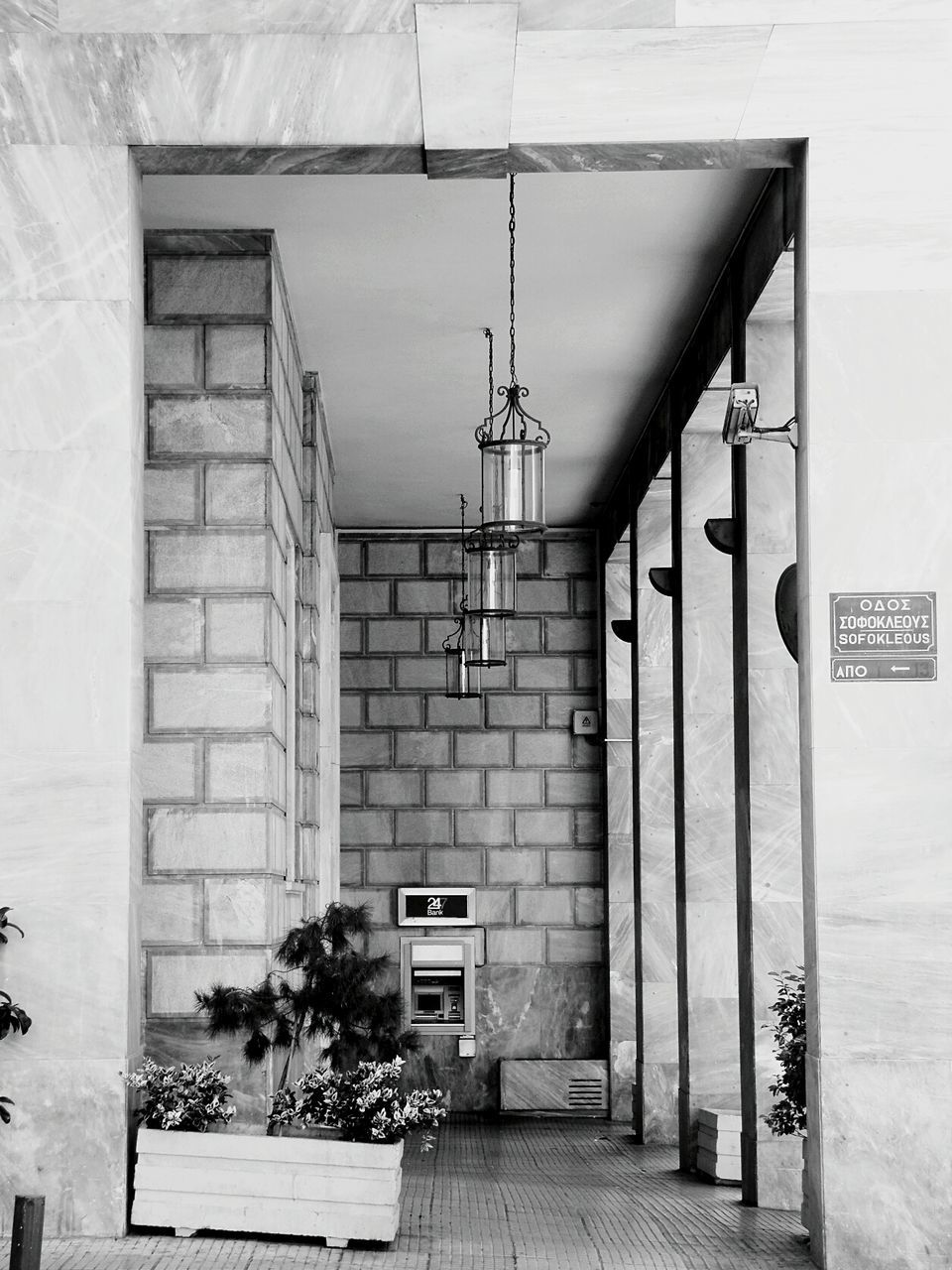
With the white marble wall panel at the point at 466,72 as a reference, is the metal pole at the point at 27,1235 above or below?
below

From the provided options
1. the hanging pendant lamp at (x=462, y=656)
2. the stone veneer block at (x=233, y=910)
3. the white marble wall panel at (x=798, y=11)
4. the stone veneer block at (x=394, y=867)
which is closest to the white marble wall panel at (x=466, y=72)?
the white marble wall panel at (x=798, y=11)

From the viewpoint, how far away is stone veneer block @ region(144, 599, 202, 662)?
6734 mm

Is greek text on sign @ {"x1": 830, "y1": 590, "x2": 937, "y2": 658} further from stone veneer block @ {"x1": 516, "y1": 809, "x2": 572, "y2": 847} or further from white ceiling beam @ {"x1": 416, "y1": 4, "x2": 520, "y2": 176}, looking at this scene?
stone veneer block @ {"x1": 516, "y1": 809, "x2": 572, "y2": 847}

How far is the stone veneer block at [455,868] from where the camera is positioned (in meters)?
13.9

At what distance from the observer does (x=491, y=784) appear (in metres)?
14.1

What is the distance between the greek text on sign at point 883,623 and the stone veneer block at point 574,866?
8833 mm

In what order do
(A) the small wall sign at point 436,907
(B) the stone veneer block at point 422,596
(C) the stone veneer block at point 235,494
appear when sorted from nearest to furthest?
(C) the stone veneer block at point 235,494, (A) the small wall sign at point 436,907, (B) the stone veneer block at point 422,596

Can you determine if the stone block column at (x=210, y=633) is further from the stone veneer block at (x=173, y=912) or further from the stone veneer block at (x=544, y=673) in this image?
the stone veneer block at (x=544, y=673)

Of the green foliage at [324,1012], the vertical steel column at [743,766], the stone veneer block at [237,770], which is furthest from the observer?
the vertical steel column at [743,766]

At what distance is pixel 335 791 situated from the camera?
12484 mm

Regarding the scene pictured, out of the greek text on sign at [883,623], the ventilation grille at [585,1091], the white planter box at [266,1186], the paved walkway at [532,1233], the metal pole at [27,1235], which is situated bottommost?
the ventilation grille at [585,1091]

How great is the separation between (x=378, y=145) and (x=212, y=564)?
2.03 meters

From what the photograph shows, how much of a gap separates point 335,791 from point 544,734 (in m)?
2.35

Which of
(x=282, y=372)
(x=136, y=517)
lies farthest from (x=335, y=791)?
(x=136, y=517)
